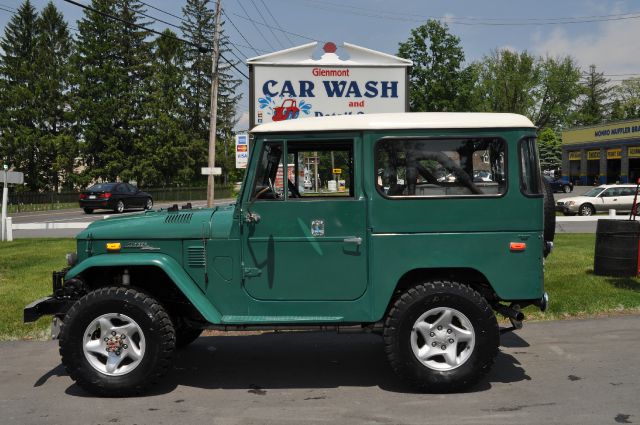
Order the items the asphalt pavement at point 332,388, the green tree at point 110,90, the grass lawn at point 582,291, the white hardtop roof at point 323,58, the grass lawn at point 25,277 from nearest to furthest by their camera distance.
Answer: the asphalt pavement at point 332,388, the grass lawn at point 25,277, the grass lawn at point 582,291, the white hardtop roof at point 323,58, the green tree at point 110,90

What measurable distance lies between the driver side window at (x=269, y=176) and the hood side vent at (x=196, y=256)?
62 centimetres

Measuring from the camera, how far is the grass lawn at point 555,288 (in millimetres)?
7266

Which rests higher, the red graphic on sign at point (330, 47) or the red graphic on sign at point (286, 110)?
the red graphic on sign at point (330, 47)

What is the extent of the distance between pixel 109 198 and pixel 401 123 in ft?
94.8

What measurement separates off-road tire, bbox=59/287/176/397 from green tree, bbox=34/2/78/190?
174ft

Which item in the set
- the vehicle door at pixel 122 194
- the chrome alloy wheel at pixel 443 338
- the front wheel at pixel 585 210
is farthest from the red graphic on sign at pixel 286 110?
the vehicle door at pixel 122 194

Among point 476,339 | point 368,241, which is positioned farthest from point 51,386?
point 476,339

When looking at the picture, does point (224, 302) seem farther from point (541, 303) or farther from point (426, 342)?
point (541, 303)

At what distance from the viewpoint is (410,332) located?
455 cm

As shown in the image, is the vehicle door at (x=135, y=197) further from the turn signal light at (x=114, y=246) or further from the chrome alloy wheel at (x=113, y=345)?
the chrome alloy wheel at (x=113, y=345)

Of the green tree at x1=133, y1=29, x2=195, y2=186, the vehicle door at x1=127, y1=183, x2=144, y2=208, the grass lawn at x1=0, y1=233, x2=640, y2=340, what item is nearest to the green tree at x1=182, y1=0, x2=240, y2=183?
the green tree at x1=133, y1=29, x2=195, y2=186

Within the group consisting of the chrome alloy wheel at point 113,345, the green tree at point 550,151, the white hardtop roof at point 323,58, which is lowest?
the chrome alloy wheel at point 113,345

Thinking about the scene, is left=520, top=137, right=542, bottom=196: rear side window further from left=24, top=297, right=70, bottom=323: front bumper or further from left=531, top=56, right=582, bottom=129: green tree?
left=531, top=56, right=582, bottom=129: green tree

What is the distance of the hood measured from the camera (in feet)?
15.6
